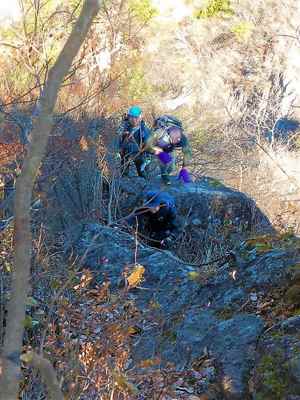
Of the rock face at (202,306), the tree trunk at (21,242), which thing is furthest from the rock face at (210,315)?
the tree trunk at (21,242)

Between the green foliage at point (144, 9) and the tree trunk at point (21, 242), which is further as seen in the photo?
the green foliage at point (144, 9)

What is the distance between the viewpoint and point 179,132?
8.38m

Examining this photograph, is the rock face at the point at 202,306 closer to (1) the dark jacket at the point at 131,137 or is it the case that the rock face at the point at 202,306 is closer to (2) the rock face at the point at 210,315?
(2) the rock face at the point at 210,315

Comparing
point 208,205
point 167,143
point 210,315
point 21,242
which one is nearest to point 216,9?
point 167,143

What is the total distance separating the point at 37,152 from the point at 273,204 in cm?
1018

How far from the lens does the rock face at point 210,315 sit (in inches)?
147

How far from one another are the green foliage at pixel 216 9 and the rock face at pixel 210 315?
17.0 metres

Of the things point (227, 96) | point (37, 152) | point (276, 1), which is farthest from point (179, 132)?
point (276, 1)

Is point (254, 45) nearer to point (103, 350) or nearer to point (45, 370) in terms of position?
point (103, 350)

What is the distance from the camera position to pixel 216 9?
21.6 m

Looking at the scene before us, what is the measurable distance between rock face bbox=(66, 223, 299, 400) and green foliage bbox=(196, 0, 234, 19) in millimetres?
16958

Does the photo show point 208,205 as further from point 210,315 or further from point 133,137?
point 210,315

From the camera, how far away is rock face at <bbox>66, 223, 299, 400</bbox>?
12.2 ft

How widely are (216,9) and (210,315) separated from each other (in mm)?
18625
